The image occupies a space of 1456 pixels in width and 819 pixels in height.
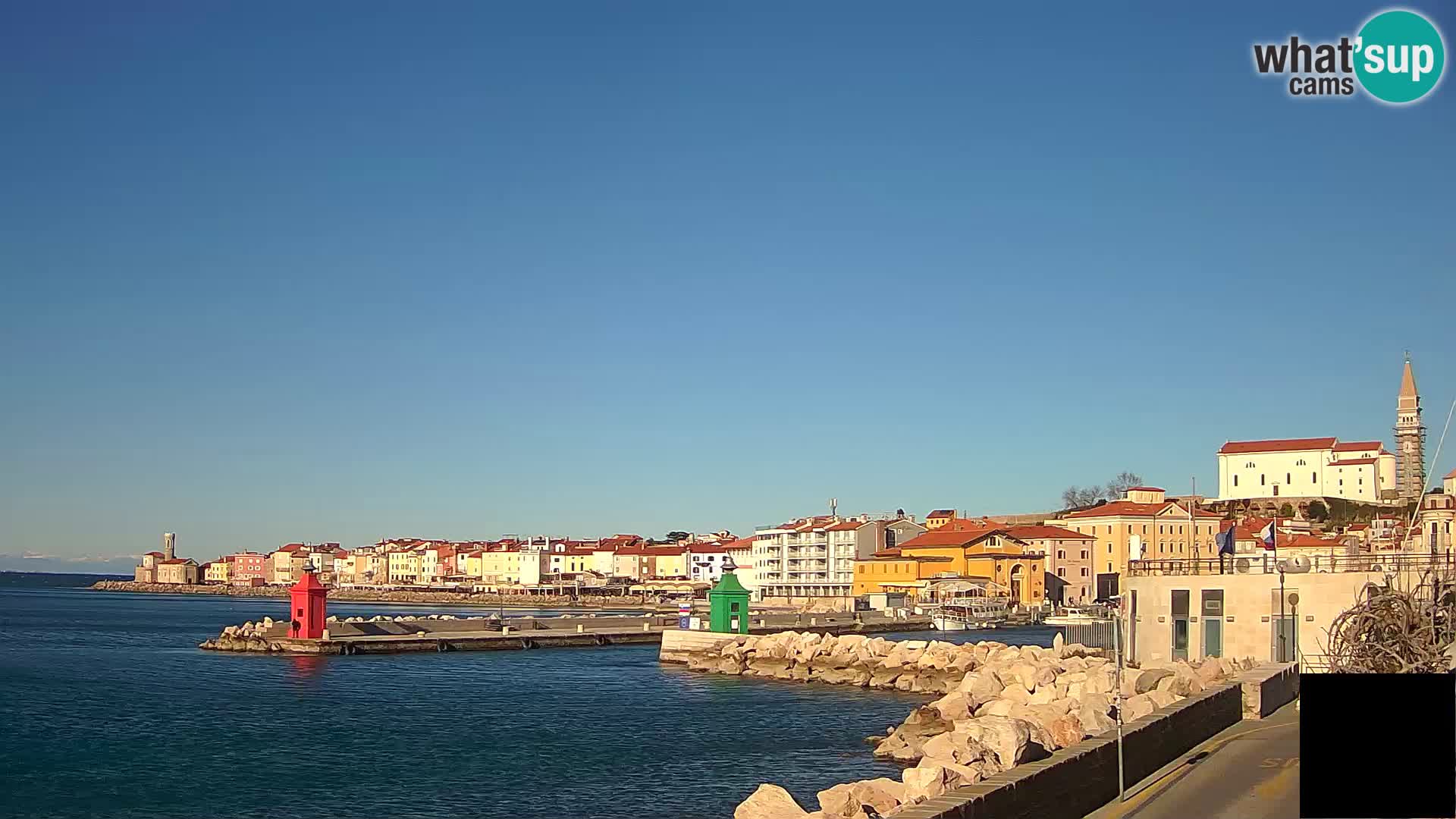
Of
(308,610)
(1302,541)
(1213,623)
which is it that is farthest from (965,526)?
(1213,623)

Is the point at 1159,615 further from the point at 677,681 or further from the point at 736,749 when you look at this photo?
the point at 677,681

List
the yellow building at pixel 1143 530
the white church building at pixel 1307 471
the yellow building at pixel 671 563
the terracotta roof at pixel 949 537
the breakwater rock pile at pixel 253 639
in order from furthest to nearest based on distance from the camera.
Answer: the yellow building at pixel 671 563 → the white church building at pixel 1307 471 → the terracotta roof at pixel 949 537 → the yellow building at pixel 1143 530 → the breakwater rock pile at pixel 253 639

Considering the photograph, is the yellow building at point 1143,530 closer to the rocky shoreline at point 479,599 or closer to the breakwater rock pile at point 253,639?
the rocky shoreline at point 479,599

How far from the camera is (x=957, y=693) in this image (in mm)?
32344

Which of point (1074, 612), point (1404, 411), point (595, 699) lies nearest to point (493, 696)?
point (595, 699)

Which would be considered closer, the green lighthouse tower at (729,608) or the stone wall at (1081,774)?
the stone wall at (1081,774)

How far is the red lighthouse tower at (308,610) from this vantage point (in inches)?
2638

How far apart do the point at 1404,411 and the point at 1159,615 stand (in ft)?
408

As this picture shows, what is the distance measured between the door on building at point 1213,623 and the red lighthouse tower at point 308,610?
47292 mm

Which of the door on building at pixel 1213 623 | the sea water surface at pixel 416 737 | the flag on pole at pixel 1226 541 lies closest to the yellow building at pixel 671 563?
the sea water surface at pixel 416 737

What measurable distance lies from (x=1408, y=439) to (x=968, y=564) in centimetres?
5951

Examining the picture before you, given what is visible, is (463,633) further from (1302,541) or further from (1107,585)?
(1302,541)

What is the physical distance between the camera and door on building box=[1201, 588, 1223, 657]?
30484 mm

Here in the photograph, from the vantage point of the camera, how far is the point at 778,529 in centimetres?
13000
